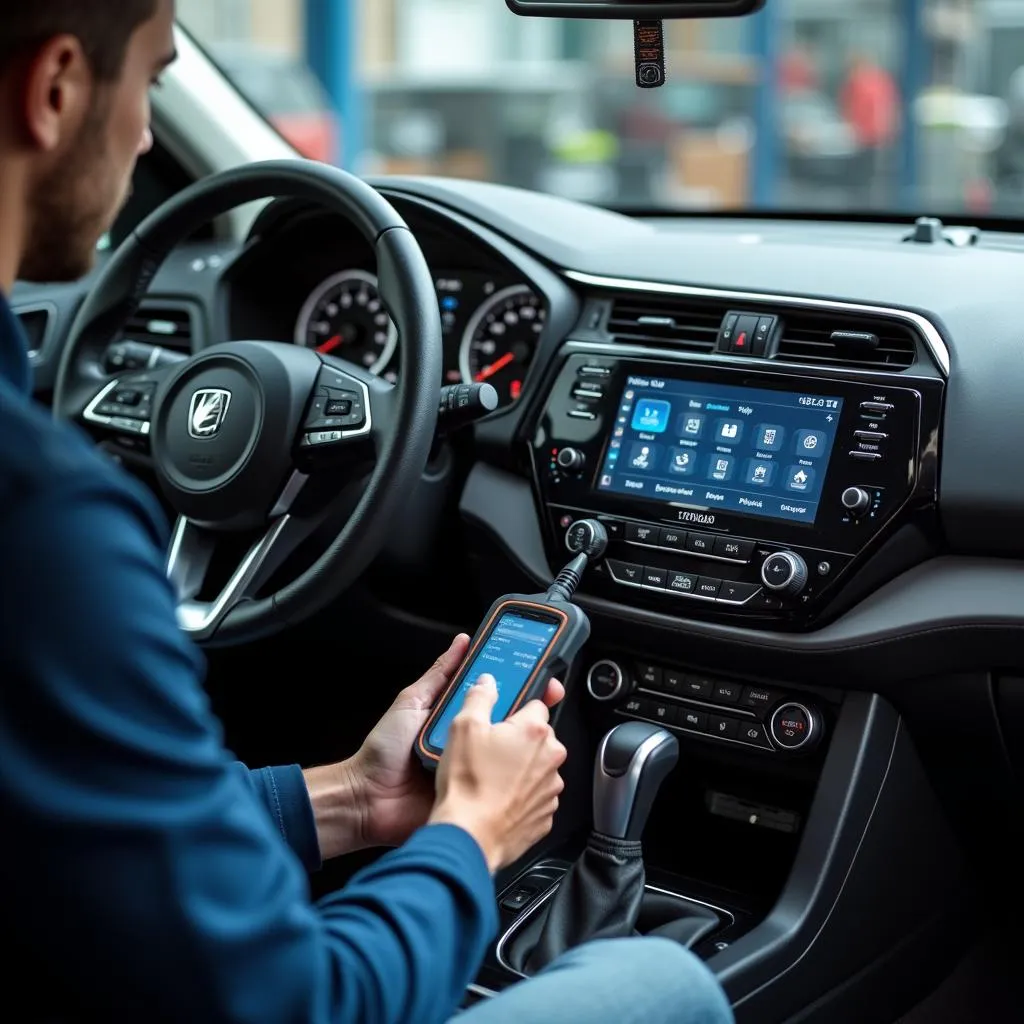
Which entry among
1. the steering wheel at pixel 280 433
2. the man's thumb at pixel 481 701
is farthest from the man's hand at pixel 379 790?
the steering wheel at pixel 280 433

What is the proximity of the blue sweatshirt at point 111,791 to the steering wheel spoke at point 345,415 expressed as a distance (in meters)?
0.81

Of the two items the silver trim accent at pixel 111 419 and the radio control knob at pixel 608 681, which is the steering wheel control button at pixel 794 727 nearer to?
the radio control knob at pixel 608 681

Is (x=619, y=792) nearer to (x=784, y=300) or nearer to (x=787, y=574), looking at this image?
(x=787, y=574)

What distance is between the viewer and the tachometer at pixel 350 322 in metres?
2.12

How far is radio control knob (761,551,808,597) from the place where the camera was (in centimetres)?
169

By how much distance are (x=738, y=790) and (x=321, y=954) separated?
1143 millimetres

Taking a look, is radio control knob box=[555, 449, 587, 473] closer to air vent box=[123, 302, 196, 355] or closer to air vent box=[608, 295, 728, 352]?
air vent box=[608, 295, 728, 352]

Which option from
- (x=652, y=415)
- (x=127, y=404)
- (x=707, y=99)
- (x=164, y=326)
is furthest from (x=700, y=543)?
(x=707, y=99)

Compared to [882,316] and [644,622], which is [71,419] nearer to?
[644,622]

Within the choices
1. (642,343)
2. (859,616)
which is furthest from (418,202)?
(859,616)

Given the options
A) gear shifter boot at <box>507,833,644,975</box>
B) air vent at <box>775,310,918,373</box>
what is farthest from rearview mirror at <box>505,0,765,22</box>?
gear shifter boot at <box>507,833,644,975</box>

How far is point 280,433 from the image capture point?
1.69m

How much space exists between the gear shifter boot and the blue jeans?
61cm

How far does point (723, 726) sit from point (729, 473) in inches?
12.1
